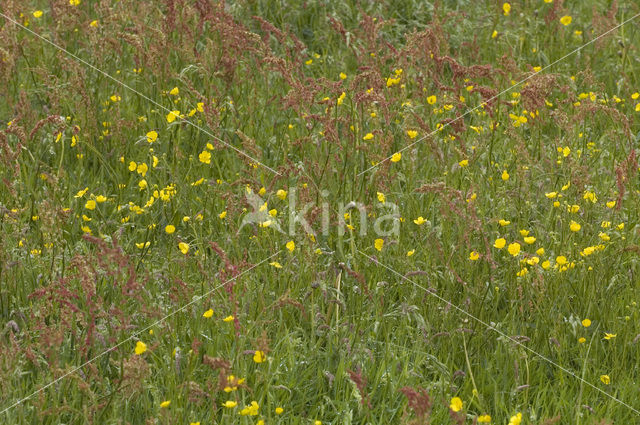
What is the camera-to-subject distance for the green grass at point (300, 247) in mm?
2520

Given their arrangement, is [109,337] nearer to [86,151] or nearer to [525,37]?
[86,151]

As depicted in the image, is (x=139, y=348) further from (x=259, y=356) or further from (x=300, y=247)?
(x=300, y=247)

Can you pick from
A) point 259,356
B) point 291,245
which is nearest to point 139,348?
point 259,356

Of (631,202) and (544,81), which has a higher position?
(544,81)

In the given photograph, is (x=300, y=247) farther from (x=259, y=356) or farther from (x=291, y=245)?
(x=259, y=356)

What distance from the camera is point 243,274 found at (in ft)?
9.74

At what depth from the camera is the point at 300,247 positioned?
2.99m

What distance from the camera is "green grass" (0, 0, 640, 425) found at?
8.27 ft

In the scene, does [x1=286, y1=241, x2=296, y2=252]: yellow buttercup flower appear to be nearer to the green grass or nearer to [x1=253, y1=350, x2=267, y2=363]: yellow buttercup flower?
the green grass

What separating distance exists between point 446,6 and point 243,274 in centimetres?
287

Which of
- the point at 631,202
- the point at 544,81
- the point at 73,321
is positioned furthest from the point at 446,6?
the point at 73,321

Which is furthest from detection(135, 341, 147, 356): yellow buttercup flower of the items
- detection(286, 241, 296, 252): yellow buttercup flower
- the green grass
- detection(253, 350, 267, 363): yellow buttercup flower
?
detection(286, 241, 296, 252): yellow buttercup flower

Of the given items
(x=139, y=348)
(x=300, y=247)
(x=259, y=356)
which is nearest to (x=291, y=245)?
(x=300, y=247)

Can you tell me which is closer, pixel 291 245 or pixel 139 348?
pixel 139 348
